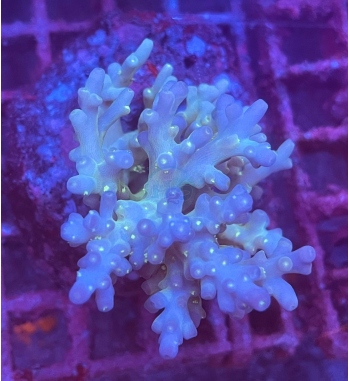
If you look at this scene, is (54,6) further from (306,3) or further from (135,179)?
(306,3)

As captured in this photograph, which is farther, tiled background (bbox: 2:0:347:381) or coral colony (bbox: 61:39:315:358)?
tiled background (bbox: 2:0:347:381)

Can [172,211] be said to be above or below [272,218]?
below

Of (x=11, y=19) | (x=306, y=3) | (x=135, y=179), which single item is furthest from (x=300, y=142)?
(x=11, y=19)

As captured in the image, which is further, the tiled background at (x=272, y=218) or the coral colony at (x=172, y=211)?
the tiled background at (x=272, y=218)

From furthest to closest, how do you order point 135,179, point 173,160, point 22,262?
1. point 22,262
2. point 135,179
3. point 173,160

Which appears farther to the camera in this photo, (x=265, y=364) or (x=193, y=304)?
(x=265, y=364)
